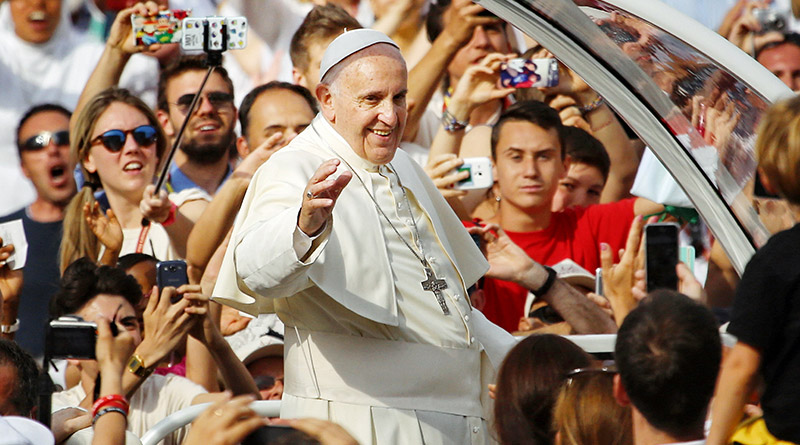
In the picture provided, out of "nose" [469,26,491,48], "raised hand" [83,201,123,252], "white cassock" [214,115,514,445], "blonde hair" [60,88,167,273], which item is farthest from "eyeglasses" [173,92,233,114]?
"white cassock" [214,115,514,445]

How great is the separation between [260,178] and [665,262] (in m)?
1.48

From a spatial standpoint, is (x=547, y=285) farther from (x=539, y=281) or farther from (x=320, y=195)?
(x=320, y=195)

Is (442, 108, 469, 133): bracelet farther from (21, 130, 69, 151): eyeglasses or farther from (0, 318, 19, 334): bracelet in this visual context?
(0, 318, 19, 334): bracelet

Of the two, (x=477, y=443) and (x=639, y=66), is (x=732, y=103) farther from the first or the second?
(x=477, y=443)

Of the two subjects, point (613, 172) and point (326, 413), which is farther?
point (613, 172)

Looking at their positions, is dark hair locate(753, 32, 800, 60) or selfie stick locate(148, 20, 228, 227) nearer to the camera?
selfie stick locate(148, 20, 228, 227)

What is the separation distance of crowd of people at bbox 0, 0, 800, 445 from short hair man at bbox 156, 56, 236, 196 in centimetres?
1

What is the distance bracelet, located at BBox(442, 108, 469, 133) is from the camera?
18.4 ft

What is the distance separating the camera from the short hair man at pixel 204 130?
6020 mm

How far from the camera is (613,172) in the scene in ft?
20.7

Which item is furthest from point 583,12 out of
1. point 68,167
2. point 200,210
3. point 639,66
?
point 68,167

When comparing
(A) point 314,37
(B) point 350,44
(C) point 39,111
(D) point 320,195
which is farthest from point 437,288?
(C) point 39,111

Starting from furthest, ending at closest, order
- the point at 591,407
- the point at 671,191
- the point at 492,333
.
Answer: the point at 671,191
the point at 492,333
the point at 591,407

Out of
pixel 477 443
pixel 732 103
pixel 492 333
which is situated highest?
pixel 732 103
